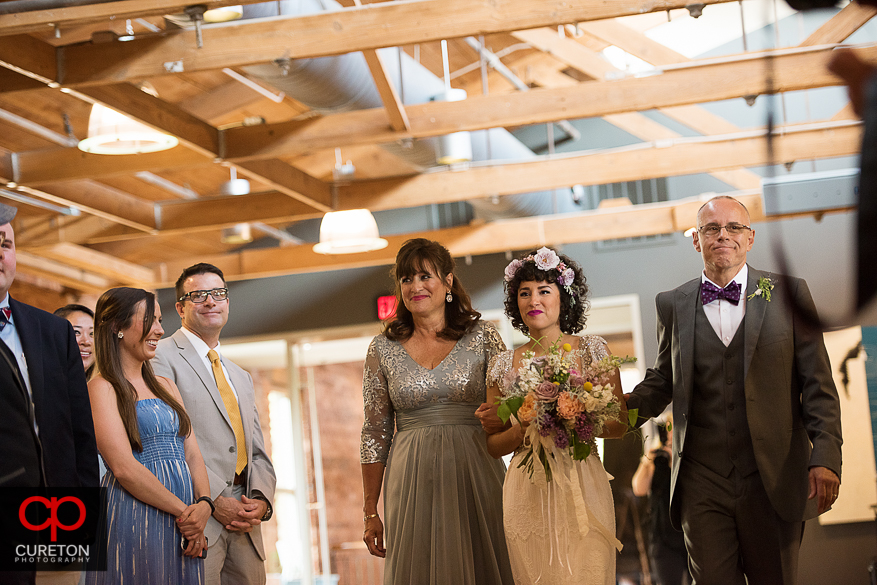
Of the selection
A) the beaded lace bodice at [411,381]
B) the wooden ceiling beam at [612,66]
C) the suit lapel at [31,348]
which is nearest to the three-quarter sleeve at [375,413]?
the beaded lace bodice at [411,381]

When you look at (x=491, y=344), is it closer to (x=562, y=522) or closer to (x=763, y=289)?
(x=562, y=522)

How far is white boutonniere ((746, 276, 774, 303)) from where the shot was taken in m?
3.14

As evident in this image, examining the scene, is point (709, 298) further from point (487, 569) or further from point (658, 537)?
point (658, 537)

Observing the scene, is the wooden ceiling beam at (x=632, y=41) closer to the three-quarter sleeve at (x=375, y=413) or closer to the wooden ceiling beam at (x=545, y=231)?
the wooden ceiling beam at (x=545, y=231)

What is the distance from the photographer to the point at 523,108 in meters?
5.45

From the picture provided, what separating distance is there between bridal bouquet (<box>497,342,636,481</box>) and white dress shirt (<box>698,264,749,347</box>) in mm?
403

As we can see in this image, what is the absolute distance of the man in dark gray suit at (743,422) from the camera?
9.84 ft

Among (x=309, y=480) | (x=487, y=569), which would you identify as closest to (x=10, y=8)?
(x=487, y=569)

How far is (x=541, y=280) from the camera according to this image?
3252 millimetres

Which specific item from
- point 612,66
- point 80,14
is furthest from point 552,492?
point 612,66

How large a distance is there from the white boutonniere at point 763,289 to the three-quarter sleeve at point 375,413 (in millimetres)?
1389

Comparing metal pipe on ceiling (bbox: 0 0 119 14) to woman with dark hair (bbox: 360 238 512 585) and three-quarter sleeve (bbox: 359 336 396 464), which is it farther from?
three-quarter sleeve (bbox: 359 336 396 464)

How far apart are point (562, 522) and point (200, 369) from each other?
1598 millimetres

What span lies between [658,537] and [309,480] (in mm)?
5169
